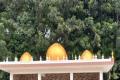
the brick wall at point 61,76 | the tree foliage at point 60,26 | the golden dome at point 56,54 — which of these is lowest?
the brick wall at point 61,76

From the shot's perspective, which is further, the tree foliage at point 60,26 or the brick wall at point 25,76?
the tree foliage at point 60,26

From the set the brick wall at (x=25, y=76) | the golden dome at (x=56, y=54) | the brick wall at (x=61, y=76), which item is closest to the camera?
the brick wall at (x=61, y=76)

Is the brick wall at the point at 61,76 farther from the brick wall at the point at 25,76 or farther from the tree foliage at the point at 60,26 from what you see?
the tree foliage at the point at 60,26

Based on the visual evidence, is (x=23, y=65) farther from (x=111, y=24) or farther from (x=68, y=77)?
(x=111, y=24)

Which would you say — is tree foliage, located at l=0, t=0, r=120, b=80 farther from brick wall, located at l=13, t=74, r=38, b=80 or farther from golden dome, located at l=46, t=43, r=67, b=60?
brick wall, located at l=13, t=74, r=38, b=80

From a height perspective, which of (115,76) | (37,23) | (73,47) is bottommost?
(115,76)

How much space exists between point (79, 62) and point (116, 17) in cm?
763

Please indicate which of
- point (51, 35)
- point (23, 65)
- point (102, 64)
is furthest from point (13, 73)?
point (51, 35)

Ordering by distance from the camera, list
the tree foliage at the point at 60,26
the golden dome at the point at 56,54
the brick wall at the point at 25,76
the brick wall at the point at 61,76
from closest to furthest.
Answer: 1. the brick wall at the point at 61,76
2. the brick wall at the point at 25,76
3. the golden dome at the point at 56,54
4. the tree foliage at the point at 60,26

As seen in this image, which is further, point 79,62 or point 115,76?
point 115,76

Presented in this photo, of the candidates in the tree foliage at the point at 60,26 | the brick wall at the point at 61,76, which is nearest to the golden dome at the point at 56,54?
the brick wall at the point at 61,76

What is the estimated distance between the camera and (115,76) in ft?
64.4

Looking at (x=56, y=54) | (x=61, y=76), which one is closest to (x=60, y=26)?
(x=56, y=54)

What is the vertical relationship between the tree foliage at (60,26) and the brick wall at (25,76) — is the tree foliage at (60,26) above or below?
above
